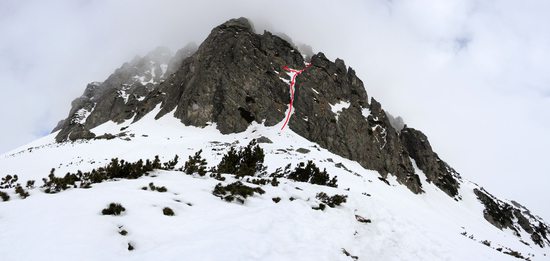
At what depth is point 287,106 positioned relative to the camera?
58.6 meters

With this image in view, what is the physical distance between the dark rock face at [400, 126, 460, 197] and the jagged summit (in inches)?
9.1

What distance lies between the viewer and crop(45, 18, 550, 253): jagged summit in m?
55.5

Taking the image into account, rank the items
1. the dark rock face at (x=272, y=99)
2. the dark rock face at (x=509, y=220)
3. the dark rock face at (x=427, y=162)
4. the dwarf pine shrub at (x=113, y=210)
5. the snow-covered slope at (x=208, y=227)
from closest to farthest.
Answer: the snow-covered slope at (x=208, y=227), the dwarf pine shrub at (x=113, y=210), the dark rock face at (x=272, y=99), the dark rock face at (x=509, y=220), the dark rock face at (x=427, y=162)

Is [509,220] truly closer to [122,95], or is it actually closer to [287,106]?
[287,106]

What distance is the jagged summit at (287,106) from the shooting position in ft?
182

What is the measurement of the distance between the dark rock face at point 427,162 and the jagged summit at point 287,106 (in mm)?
230

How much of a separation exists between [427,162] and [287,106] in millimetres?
40996

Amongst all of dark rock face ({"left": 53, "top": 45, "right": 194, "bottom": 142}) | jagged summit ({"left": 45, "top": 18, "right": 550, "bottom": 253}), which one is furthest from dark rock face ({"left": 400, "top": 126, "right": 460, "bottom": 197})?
dark rock face ({"left": 53, "top": 45, "right": 194, "bottom": 142})

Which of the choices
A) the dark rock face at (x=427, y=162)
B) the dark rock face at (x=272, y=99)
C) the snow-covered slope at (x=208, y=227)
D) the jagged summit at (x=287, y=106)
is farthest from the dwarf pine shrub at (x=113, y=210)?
the dark rock face at (x=427, y=162)

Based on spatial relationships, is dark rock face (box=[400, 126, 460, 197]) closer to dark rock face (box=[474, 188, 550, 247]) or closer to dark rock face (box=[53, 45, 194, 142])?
dark rock face (box=[474, 188, 550, 247])

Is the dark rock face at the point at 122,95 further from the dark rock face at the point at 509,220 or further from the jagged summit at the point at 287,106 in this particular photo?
the dark rock face at the point at 509,220

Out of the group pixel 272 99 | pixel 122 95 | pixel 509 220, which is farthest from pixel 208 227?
pixel 122 95

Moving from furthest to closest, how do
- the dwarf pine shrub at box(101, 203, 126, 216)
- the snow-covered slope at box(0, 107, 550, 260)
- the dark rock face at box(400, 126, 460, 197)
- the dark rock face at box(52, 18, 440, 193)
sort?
the dark rock face at box(400, 126, 460, 197), the dark rock face at box(52, 18, 440, 193), the dwarf pine shrub at box(101, 203, 126, 216), the snow-covered slope at box(0, 107, 550, 260)

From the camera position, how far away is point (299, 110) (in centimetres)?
5781
